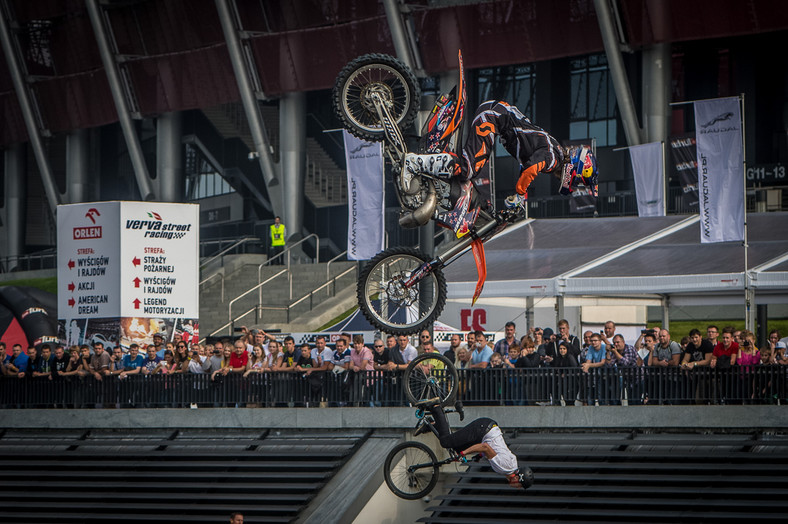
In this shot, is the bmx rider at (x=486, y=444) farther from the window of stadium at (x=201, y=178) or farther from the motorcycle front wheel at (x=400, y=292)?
the window of stadium at (x=201, y=178)

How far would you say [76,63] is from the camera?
49.6 metres

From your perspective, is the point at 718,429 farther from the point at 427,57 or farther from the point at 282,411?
the point at 427,57

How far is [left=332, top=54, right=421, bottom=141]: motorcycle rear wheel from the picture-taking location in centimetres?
1324

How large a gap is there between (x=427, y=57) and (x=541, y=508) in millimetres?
22667

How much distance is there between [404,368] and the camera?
20938 mm

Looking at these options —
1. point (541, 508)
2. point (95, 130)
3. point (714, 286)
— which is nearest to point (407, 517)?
point (541, 508)

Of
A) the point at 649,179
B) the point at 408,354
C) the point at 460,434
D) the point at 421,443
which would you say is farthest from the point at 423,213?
the point at 649,179

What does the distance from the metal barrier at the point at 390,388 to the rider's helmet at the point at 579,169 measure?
736 cm

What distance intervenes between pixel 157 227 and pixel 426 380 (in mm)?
10045

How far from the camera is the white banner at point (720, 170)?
25234mm

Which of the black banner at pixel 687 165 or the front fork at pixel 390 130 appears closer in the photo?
the front fork at pixel 390 130

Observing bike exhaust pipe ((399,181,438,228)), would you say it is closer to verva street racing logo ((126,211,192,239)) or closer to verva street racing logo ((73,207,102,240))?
verva street racing logo ((126,211,192,239))

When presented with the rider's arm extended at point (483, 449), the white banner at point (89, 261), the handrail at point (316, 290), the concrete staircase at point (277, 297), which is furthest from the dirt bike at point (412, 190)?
the handrail at point (316, 290)

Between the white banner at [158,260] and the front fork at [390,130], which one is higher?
the front fork at [390,130]
